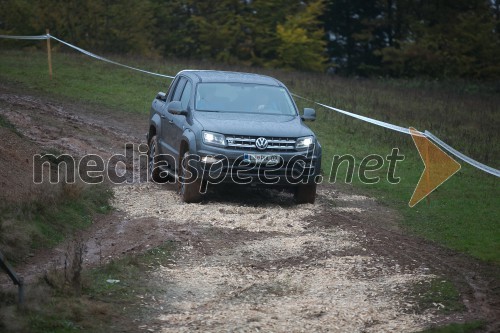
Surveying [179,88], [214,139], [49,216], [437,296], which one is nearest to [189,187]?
[214,139]

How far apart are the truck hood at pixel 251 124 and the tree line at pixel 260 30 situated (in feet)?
101

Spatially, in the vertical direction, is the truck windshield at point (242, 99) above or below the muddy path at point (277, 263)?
above

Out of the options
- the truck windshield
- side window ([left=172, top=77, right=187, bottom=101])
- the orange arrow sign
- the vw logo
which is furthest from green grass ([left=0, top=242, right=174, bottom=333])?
the orange arrow sign

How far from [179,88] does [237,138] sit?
2703 millimetres

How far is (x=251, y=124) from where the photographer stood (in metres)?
13.5

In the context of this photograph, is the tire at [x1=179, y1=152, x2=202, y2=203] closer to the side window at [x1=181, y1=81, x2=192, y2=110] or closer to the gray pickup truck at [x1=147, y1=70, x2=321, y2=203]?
the gray pickup truck at [x1=147, y1=70, x2=321, y2=203]

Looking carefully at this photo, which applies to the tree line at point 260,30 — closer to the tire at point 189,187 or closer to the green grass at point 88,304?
the tire at point 189,187

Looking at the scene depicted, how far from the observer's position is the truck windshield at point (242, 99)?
566 inches

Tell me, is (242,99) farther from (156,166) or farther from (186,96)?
(156,166)

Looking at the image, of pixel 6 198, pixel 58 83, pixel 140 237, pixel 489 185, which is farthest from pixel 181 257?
pixel 58 83

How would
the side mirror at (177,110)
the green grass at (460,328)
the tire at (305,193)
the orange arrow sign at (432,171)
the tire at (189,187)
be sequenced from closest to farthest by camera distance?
the green grass at (460,328), the tire at (189,187), the tire at (305,193), the side mirror at (177,110), the orange arrow sign at (432,171)

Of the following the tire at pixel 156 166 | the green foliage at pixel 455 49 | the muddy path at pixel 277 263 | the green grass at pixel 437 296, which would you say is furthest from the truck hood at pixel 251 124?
the green foliage at pixel 455 49

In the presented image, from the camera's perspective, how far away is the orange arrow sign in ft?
50.9

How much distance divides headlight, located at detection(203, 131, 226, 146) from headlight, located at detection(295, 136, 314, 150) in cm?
115
